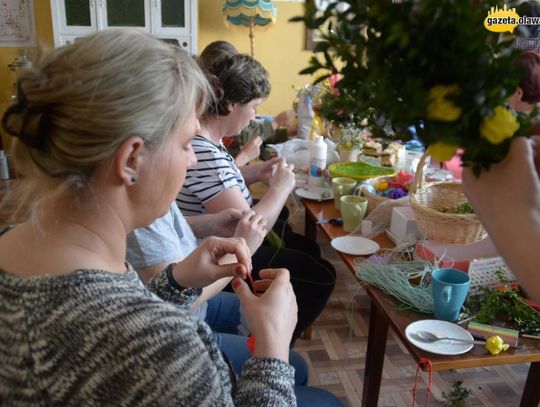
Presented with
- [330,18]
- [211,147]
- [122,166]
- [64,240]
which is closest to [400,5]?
[330,18]

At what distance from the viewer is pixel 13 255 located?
739 mm

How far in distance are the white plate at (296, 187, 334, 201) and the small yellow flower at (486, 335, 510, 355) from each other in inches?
41.6

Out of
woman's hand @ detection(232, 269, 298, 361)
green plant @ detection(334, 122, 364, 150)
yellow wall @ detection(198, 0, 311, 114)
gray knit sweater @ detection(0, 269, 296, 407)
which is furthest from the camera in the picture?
yellow wall @ detection(198, 0, 311, 114)

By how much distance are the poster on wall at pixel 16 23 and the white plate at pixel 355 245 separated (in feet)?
13.2

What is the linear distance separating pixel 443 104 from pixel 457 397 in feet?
5.30

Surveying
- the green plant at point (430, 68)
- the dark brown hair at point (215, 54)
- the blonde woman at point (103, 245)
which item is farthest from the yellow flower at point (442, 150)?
the dark brown hair at point (215, 54)

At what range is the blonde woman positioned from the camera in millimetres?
636

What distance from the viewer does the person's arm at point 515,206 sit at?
0.56 meters

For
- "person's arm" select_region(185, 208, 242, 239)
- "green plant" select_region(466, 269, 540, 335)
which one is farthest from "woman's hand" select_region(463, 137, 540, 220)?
"person's arm" select_region(185, 208, 242, 239)

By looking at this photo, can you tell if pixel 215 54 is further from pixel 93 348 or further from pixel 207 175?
pixel 93 348

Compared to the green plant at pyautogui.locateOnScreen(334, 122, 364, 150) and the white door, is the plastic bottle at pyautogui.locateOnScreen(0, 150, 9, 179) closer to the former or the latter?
the white door

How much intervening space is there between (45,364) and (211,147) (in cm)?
116

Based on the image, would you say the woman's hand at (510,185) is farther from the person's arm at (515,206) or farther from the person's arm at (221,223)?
the person's arm at (221,223)

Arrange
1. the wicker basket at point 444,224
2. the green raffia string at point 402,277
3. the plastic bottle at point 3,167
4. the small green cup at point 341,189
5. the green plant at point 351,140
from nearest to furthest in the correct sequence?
the green raffia string at point 402,277 → the wicker basket at point 444,224 → the small green cup at point 341,189 → the green plant at point 351,140 → the plastic bottle at point 3,167
